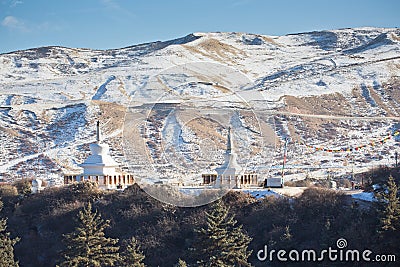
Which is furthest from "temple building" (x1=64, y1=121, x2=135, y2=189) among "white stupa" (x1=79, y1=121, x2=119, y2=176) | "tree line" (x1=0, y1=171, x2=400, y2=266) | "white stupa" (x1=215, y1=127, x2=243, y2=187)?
"white stupa" (x1=215, y1=127, x2=243, y2=187)

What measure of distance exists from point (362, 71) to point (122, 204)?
75777 millimetres

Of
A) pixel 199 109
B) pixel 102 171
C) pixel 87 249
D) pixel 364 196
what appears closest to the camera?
pixel 87 249

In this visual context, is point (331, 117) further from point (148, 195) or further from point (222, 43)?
point (222, 43)

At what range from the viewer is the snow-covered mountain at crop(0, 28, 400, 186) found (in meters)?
55.0

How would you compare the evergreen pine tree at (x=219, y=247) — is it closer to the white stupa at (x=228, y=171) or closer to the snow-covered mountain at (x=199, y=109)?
the white stupa at (x=228, y=171)

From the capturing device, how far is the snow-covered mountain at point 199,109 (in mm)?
54969

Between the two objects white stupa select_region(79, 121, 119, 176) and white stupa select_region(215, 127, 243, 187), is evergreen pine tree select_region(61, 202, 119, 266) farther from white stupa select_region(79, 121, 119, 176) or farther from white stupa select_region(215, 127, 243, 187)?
white stupa select_region(79, 121, 119, 176)

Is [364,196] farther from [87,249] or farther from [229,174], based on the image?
[87,249]

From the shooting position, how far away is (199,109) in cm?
7038

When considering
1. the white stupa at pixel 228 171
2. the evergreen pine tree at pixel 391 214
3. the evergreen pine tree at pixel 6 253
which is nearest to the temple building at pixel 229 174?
the white stupa at pixel 228 171

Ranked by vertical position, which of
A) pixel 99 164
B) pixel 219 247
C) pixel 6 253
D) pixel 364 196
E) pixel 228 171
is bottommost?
pixel 6 253

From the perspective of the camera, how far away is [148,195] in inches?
1286

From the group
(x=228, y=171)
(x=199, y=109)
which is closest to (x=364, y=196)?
(x=228, y=171)

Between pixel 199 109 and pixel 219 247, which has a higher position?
pixel 199 109
